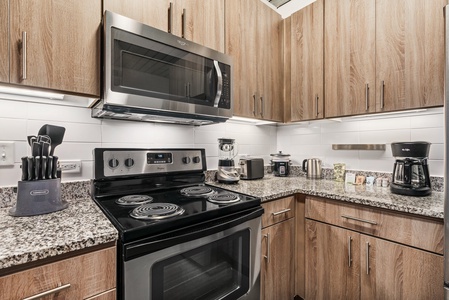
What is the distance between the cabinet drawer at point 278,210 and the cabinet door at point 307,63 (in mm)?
742

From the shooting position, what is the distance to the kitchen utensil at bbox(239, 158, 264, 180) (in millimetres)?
1862

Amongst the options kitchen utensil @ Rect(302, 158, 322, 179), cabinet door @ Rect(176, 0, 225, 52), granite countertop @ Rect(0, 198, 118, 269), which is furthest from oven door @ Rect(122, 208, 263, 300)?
cabinet door @ Rect(176, 0, 225, 52)

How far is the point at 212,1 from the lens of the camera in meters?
1.47

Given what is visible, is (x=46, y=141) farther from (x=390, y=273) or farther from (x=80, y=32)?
(x=390, y=273)

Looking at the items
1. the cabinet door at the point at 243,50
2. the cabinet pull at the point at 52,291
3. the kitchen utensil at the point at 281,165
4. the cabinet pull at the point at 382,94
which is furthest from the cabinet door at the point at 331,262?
the cabinet pull at the point at 52,291

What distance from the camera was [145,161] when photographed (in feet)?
4.63

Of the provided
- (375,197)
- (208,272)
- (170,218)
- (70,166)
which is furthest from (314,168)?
(70,166)

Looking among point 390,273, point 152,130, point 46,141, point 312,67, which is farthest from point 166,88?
point 390,273

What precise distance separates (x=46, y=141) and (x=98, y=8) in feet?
2.17

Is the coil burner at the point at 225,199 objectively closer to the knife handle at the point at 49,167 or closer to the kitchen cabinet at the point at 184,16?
the knife handle at the point at 49,167

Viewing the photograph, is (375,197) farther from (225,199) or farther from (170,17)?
(170,17)

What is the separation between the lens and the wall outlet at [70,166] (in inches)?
47.4

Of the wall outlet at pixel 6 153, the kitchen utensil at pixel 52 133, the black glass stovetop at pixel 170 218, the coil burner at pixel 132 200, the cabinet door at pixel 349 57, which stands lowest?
the black glass stovetop at pixel 170 218

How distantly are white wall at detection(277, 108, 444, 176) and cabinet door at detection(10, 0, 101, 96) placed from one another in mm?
1767
